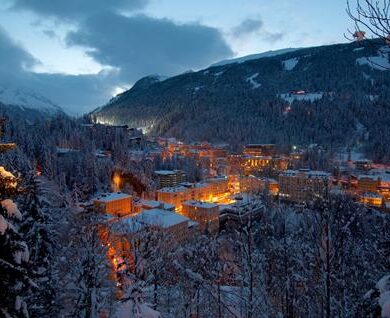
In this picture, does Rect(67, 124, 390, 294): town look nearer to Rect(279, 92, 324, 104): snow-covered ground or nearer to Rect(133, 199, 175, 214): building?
→ Rect(133, 199, 175, 214): building

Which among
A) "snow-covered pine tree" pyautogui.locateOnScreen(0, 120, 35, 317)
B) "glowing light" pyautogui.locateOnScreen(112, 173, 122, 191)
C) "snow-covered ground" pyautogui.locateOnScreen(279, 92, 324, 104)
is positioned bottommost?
"glowing light" pyautogui.locateOnScreen(112, 173, 122, 191)

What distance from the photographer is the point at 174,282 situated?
23922mm

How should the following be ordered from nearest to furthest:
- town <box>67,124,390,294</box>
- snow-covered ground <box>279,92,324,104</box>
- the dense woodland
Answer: the dense woodland, town <box>67,124,390,294</box>, snow-covered ground <box>279,92,324,104</box>

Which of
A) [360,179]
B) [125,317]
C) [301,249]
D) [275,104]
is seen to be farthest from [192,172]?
[275,104]

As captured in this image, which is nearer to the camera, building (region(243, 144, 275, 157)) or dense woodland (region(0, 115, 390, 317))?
dense woodland (region(0, 115, 390, 317))

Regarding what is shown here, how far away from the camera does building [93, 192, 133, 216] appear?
150ft

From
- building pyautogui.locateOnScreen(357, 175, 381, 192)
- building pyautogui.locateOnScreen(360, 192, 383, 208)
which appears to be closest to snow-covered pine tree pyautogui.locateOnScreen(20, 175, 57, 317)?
building pyautogui.locateOnScreen(360, 192, 383, 208)

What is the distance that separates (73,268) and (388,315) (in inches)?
558

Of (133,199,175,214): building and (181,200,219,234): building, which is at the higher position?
(133,199,175,214): building

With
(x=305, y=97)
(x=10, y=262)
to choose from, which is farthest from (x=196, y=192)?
(x=305, y=97)

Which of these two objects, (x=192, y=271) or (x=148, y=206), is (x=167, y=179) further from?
(x=192, y=271)

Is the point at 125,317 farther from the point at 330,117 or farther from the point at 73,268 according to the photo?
the point at 330,117

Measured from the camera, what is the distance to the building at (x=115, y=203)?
45.6 meters

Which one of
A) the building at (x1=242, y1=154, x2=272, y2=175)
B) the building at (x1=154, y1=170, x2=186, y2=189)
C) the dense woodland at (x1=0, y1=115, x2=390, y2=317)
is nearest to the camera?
the dense woodland at (x1=0, y1=115, x2=390, y2=317)
